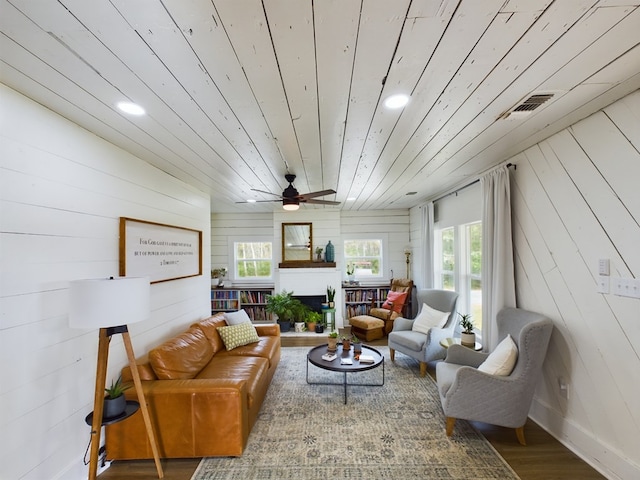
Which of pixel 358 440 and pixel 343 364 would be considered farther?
pixel 343 364

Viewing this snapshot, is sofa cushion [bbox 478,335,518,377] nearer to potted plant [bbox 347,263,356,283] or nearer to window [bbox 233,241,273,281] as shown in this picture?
potted plant [bbox 347,263,356,283]

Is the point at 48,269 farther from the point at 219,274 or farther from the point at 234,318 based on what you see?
the point at 219,274

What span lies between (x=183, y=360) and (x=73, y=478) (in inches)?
38.0

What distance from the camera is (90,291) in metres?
1.66

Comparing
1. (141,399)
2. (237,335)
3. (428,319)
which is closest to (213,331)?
(237,335)

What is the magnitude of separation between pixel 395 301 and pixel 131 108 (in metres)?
4.83

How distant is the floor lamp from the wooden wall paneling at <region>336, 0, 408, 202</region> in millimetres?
1713

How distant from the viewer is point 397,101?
1.73 meters

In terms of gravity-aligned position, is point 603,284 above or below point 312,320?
above

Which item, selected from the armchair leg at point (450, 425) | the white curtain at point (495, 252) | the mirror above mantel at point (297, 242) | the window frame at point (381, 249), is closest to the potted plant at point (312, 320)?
the mirror above mantel at point (297, 242)

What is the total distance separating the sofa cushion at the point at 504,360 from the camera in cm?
238

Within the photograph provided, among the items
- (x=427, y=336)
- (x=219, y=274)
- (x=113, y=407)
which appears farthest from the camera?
(x=219, y=274)

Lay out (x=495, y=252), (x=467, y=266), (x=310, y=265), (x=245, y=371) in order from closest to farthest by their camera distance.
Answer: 1. (x=245, y=371)
2. (x=495, y=252)
3. (x=467, y=266)
4. (x=310, y=265)

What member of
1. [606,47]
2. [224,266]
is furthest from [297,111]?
[224,266]
